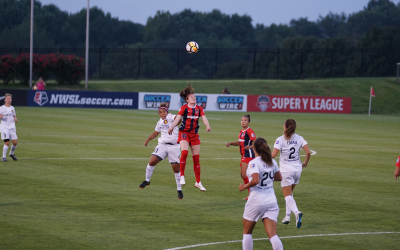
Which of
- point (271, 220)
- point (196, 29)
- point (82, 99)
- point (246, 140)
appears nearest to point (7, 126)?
point (246, 140)

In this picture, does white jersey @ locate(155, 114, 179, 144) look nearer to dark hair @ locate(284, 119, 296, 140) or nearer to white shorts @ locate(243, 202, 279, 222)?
dark hair @ locate(284, 119, 296, 140)

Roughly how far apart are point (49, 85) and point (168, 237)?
49555 millimetres

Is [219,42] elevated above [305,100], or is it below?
above

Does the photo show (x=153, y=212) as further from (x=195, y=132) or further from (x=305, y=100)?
(x=305, y=100)

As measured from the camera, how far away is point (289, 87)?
58.3 meters

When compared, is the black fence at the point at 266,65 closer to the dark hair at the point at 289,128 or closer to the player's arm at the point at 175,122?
the player's arm at the point at 175,122

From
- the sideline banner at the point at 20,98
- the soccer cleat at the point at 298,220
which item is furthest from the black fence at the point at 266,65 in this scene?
the soccer cleat at the point at 298,220

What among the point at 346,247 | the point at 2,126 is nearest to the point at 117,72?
the point at 2,126

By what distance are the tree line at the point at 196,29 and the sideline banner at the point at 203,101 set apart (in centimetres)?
4902

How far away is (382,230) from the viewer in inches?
364

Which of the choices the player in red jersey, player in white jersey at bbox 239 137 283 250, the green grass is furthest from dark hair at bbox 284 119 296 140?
the green grass

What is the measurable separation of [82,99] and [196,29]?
8916 centimetres

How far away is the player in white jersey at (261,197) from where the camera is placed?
697 cm

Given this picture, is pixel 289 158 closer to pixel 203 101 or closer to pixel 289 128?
pixel 289 128
